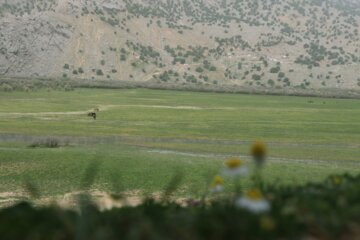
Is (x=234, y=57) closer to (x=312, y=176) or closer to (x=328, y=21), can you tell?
(x=328, y=21)

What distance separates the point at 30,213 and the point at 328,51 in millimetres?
172806

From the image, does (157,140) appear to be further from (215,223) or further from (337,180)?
(215,223)

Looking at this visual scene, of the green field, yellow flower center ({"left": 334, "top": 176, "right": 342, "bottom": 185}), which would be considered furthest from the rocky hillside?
yellow flower center ({"left": 334, "top": 176, "right": 342, "bottom": 185})

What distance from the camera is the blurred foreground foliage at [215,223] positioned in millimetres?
5453

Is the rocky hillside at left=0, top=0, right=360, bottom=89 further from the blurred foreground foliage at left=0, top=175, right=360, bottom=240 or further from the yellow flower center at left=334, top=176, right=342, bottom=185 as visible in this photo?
the blurred foreground foliage at left=0, top=175, right=360, bottom=240

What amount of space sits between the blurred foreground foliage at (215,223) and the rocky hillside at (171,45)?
121791mm

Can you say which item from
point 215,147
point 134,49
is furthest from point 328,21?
point 215,147

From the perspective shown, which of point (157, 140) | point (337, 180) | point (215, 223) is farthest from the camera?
point (157, 140)

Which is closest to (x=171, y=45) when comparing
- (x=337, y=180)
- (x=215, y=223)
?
(x=337, y=180)

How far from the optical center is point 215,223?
5.66 m

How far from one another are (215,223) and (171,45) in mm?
159099

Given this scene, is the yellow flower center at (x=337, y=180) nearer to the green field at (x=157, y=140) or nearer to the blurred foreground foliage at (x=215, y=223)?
the green field at (x=157, y=140)

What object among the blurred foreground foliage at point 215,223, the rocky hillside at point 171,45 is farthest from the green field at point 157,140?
the rocky hillside at point 171,45

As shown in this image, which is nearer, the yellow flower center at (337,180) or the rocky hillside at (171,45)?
the yellow flower center at (337,180)
